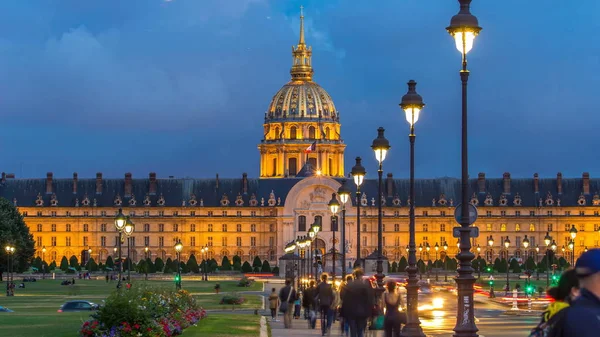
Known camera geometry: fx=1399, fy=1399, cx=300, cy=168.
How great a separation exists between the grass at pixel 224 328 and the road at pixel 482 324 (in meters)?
0.76

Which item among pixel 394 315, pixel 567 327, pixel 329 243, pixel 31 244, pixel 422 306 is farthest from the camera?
pixel 329 243

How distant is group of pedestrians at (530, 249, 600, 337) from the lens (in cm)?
1012

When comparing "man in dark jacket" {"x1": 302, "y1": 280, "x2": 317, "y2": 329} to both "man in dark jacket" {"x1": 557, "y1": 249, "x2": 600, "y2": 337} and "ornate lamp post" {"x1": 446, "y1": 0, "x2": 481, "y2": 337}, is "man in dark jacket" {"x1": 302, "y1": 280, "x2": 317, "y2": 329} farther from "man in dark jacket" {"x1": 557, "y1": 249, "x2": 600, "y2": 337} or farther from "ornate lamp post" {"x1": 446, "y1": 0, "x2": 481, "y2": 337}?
"man in dark jacket" {"x1": 557, "y1": 249, "x2": 600, "y2": 337}

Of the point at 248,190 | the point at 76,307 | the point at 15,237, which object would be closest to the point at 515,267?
the point at 15,237

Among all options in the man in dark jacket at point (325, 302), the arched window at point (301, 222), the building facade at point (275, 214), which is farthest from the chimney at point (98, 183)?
the man in dark jacket at point (325, 302)

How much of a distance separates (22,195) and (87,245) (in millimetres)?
10236

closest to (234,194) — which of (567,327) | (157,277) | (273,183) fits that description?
(273,183)

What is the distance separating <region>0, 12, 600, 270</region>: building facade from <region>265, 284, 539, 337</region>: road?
358 feet

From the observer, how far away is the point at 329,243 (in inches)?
6801

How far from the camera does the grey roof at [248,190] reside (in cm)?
17525

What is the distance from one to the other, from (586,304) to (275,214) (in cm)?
16593

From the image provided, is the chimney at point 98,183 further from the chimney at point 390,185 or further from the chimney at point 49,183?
the chimney at point 390,185

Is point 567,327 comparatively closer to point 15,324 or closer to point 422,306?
point 15,324

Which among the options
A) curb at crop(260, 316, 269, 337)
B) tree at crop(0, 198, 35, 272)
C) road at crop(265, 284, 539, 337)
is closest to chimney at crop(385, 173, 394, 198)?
tree at crop(0, 198, 35, 272)
